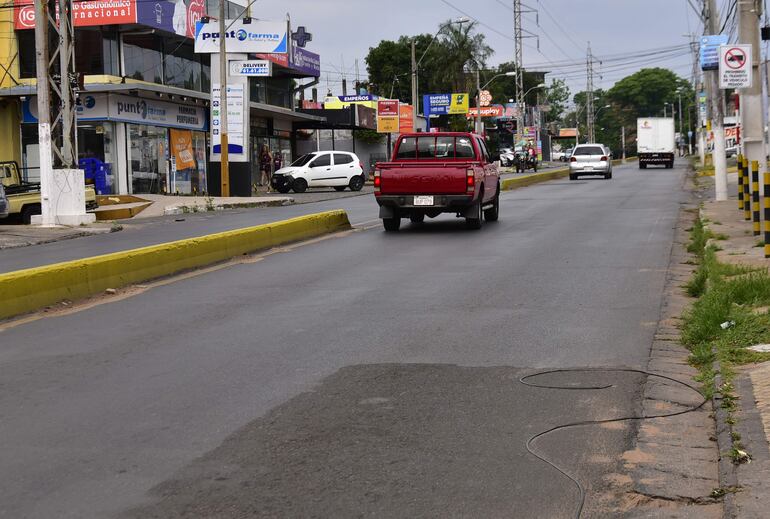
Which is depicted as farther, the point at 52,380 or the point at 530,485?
the point at 52,380

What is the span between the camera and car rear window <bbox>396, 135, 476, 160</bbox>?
20266mm

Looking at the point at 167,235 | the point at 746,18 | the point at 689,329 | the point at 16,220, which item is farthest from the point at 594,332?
the point at 16,220

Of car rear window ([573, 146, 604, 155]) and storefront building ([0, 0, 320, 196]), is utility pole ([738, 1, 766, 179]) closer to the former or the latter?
storefront building ([0, 0, 320, 196])

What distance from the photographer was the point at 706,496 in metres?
4.63

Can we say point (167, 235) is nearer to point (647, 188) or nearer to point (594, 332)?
point (594, 332)

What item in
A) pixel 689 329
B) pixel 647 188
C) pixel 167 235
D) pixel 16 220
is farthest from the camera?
pixel 647 188

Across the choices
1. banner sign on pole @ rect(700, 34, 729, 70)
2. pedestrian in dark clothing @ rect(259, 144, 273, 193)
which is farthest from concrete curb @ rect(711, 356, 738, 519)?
pedestrian in dark clothing @ rect(259, 144, 273, 193)

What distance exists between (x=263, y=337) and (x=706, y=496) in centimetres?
464

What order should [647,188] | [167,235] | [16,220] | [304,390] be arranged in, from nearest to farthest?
[304,390] < [167,235] < [16,220] < [647,188]

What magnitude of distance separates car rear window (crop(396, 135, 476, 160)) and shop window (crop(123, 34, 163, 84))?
787 inches

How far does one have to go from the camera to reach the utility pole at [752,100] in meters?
21.7

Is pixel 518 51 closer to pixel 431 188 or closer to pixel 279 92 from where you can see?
pixel 279 92

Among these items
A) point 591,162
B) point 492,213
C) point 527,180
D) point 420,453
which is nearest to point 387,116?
point 591,162

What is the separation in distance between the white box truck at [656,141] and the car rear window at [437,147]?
144 ft
